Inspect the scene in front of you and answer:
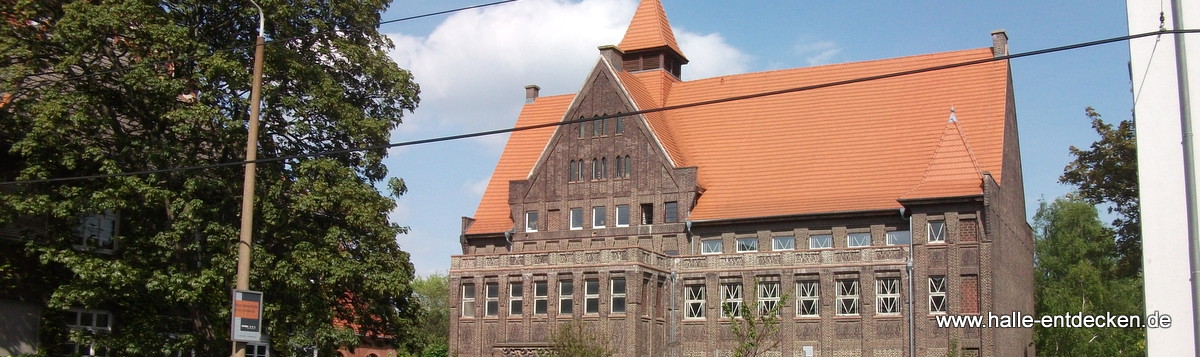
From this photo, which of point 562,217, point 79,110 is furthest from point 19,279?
point 562,217

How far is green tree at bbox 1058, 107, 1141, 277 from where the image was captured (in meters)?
49.1

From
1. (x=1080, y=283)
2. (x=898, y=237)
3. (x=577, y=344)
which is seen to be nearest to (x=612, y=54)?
(x=898, y=237)

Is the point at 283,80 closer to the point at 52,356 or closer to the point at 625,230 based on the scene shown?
the point at 52,356

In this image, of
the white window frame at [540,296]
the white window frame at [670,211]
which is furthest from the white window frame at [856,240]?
the white window frame at [540,296]

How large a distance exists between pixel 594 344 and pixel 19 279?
1841cm

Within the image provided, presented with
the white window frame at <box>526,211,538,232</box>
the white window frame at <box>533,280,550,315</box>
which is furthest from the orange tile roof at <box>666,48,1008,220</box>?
the white window frame at <box>533,280,550,315</box>

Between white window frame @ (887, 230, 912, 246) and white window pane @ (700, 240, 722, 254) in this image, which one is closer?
white window frame @ (887, 230, 912, 246)

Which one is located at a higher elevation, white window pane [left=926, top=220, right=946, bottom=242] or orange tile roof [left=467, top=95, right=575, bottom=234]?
orange tile roof [left=467, top=95, right=575, bottom=234]

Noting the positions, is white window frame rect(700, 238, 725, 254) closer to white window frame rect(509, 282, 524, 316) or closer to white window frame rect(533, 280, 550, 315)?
white window frame rect(533, 280, 550, 315)

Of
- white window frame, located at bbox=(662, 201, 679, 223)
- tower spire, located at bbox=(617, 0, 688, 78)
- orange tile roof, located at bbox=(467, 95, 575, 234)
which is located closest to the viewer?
white window frame, located at bbox=(662, 201, 679, 223)

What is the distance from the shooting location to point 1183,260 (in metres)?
20.0

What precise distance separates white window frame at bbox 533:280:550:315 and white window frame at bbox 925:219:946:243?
14.5 metres

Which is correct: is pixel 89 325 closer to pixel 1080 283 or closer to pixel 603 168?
pixel 603 168

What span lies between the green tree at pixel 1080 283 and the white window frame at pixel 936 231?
1033 centimetres
